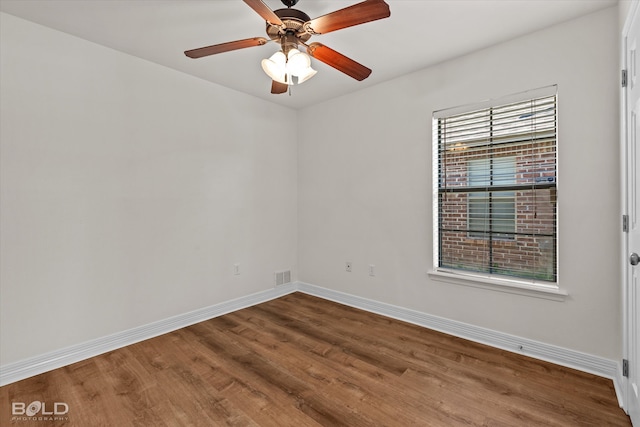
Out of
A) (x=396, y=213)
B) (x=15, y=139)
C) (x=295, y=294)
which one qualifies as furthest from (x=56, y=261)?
(x=396, y=213)

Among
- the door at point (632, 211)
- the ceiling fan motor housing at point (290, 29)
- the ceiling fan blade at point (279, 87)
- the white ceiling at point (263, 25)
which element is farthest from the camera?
the ceiling fan blade at point (279, 87)

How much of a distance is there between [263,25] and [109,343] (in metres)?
2.99

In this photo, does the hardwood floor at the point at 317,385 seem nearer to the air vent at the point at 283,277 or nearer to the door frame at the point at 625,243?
the door frame at the point at 625,243

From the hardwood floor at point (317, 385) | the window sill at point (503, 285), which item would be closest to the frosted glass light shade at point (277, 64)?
the hardwood floor at point (317, 385)

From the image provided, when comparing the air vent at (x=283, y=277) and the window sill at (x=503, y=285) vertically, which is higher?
the window sill at (x=503, y=285)

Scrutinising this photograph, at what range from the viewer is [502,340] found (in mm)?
2592

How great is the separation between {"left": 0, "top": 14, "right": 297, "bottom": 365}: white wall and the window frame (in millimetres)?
2136

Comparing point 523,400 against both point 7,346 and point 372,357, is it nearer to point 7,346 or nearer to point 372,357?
point 372,357

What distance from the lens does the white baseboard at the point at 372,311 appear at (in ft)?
7.14

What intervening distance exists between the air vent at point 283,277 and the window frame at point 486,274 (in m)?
1.97

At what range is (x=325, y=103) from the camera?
13.0ft

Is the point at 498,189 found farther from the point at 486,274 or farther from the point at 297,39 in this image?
the point at 297,39

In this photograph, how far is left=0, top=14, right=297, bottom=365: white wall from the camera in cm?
222

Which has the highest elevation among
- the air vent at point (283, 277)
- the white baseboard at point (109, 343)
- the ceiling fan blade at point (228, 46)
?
the ceiling fan blade at point (228, 46)
